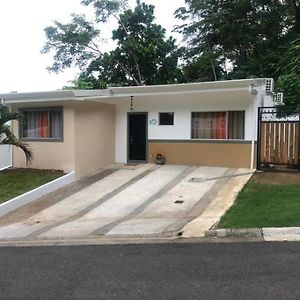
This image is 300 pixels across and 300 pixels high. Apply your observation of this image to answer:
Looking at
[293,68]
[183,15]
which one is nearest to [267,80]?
[293,68]

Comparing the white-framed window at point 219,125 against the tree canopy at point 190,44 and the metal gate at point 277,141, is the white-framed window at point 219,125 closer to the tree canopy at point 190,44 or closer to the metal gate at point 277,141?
the metal gate at point 277,141

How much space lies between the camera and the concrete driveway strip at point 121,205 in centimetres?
1021

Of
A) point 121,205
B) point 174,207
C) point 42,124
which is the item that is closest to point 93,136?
point 42,124

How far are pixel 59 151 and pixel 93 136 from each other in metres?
1.41

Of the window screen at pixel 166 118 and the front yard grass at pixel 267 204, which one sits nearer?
the front yard grass at pixel 267 204

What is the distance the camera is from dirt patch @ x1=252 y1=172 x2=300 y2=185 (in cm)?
1345

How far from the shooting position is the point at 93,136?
1769 centimetres

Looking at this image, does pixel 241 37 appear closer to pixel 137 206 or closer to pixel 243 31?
pixel 243 31

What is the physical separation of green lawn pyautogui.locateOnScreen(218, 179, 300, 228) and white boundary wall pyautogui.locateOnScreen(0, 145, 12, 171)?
9308 millimetres

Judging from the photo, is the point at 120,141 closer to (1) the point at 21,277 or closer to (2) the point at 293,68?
(2) the point at 293,68

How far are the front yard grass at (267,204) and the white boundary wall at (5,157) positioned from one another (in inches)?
363

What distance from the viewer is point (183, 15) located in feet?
94.2

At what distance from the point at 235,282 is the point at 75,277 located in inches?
83.5

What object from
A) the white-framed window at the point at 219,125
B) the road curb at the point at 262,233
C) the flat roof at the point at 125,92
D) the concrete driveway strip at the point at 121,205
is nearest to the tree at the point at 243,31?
the white-framed window at the point at 219,125
